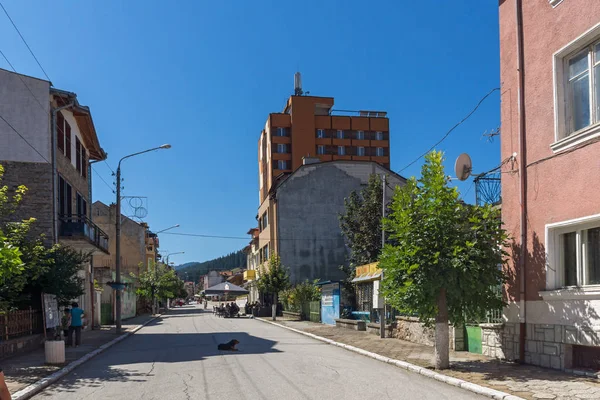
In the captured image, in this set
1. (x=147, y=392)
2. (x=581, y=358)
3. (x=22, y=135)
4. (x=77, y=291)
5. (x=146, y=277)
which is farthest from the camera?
(x=146, y=277)

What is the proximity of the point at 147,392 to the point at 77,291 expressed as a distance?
1165cm

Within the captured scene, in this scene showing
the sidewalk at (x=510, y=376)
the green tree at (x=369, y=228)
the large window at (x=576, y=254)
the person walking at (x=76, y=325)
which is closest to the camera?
the sidewalk at (x=510, y=376)

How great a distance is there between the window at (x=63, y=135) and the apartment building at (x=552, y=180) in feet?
60.4

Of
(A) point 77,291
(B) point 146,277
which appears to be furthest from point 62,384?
(B) point 146,277

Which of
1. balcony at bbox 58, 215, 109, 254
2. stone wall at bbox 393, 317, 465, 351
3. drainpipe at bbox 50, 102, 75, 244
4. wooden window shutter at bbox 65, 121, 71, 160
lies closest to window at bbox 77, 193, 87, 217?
balcony at bbox 58, 215, 109, 254

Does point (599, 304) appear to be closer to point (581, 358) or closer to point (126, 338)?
point (581, 358)

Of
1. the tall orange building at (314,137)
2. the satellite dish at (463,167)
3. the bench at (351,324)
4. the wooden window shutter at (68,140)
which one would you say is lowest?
the bench at (351,324)

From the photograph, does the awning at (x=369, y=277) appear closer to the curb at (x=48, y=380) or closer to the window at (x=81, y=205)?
the curb at (x=48, y=380)

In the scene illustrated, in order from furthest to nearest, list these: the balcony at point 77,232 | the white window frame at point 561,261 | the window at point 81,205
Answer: the window at point 81,205 → the balcony at point 77,232 → the white window frame at point 561,261

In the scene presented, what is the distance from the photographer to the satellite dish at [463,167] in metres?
13.3

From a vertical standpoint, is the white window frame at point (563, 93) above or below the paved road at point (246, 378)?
above

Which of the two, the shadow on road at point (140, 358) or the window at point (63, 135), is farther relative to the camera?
the window at point (63, 135)

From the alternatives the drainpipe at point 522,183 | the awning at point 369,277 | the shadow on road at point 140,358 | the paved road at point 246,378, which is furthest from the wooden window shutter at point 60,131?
the drainpipe at point 522,183

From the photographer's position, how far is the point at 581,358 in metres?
11.0
